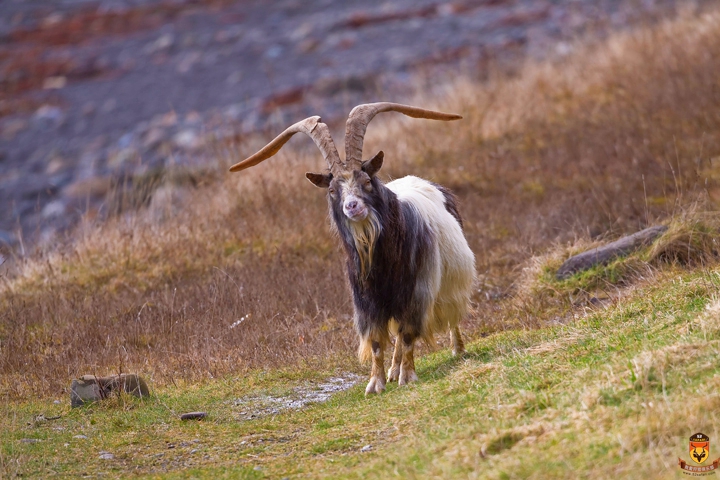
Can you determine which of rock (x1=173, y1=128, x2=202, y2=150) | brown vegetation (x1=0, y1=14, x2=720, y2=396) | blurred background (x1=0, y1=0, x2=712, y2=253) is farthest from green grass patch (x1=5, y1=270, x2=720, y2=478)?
rock (x1=173, y1=128, x2=202, y2=150)

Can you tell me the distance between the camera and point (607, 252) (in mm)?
10453

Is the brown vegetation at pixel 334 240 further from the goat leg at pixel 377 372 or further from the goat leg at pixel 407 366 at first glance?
the goat leg at pixel 407 366

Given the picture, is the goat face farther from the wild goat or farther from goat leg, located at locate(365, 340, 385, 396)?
goat leg, located at locate(365, 340, 385, 396)

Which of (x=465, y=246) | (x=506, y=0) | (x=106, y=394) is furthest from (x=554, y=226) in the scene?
(x=506, y=0)

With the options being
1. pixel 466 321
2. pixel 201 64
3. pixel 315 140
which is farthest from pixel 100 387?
pixel 201 64

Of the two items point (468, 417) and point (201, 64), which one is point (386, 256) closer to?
point (468, 417)

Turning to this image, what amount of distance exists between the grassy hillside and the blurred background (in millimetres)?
2617

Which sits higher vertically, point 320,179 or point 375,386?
point 320,179

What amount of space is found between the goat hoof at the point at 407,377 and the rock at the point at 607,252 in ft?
10.3

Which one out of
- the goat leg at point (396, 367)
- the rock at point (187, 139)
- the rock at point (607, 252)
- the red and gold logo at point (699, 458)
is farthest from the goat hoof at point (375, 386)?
the rock at point (187, 139)

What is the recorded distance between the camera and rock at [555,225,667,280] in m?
10.3

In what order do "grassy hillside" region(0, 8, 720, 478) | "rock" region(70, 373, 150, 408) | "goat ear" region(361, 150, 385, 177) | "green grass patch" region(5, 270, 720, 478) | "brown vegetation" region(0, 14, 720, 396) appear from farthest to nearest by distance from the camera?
"brown vegetation" region(0, 14, 720, 396), "rock" region(70, 373, 150, 408), "goat ear" region(361, 150, 385, 177), "grassy hillside" region(0, 8, 720, 478), "green grass patch" region(5, 270, 720, 478)

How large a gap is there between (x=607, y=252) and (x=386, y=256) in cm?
337

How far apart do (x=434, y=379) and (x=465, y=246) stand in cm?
170
